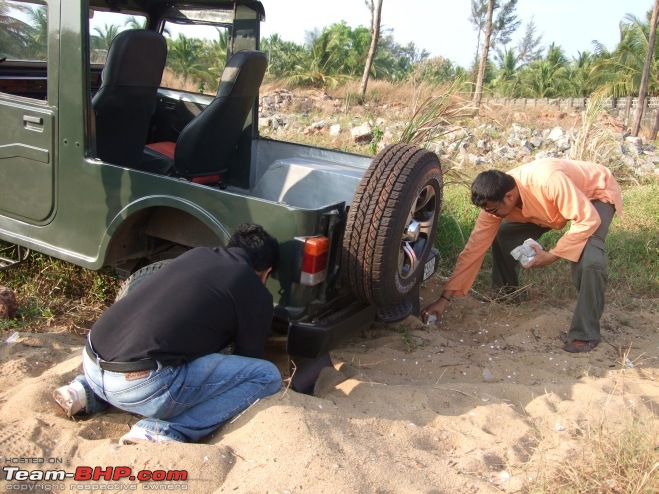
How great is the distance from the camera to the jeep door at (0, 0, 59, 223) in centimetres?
401

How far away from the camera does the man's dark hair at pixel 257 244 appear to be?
315 centimetres

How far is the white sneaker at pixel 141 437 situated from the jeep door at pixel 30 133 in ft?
5.85

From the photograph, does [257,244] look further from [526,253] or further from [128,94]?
[526,253]

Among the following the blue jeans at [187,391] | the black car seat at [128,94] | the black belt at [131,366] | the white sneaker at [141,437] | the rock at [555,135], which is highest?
the black car seat at [128,94]

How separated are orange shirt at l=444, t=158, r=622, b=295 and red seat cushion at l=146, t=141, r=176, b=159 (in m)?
2.29

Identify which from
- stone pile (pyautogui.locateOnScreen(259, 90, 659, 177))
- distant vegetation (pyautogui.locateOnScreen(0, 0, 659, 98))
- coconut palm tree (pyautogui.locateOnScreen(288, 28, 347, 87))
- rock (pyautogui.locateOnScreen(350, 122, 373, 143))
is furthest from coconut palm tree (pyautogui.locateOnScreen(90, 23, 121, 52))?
coconut palm tree (pyautogui.locateOnScreen(288, 28, 347, 87))

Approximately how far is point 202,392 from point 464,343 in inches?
86.0

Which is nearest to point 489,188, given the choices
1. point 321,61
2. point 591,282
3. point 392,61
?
point 591,282

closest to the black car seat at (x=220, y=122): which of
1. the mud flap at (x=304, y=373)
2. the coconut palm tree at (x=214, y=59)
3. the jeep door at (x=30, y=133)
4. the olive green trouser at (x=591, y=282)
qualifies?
the coconut palm tree at (x=214, y=59)

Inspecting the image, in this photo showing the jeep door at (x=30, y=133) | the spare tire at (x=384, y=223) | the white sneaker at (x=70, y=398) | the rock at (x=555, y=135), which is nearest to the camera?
the white sneaker at (x=70, y=398)

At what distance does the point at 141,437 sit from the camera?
2896mm

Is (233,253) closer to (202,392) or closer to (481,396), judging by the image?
(202,392)

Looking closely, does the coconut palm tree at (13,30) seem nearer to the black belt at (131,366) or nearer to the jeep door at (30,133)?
the jeep door at (30,133)

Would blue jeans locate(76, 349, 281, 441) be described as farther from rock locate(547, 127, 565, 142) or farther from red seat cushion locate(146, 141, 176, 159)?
rock locate(547, 127, 565, 142)
